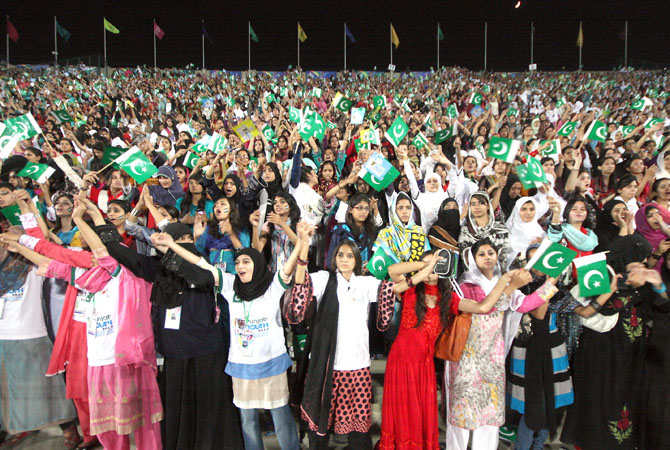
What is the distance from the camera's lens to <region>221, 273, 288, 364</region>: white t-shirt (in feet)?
10.3

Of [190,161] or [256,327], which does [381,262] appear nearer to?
[256,327]

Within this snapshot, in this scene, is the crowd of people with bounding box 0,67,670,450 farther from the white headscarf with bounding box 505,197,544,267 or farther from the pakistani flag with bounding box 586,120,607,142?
the pakistani flag with bounding box 586,120,607,142

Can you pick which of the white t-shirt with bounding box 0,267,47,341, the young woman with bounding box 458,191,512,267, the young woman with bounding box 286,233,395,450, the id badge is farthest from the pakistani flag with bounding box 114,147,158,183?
the young woman with bounding box 458,191,512,267

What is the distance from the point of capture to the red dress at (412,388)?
3.09m

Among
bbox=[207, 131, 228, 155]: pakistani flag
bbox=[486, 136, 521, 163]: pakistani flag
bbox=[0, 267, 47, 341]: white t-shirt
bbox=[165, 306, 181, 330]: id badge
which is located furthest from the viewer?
bbox=[207, 131, 228, 155]: pakistani flag

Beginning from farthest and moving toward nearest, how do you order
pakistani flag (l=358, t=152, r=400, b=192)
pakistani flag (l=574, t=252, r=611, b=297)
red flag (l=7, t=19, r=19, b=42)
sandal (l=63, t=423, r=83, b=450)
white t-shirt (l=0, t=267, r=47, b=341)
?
red flag (l=7, t=19, r=19, b=42) → pakistani flag (l=358, t=152, r=400, b=192) → sandal (l=63, t=423, r=83, b=450) → white t-shirt (l=0, t=267, r=47, b=341) → pakistani flag (l=574, t=252, r=611, b=297)

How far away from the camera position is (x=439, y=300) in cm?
317

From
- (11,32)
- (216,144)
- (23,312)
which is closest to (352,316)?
(23,312)

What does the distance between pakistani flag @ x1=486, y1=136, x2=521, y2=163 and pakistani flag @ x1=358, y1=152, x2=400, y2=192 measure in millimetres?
1001

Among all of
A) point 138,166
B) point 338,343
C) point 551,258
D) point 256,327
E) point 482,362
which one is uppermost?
point 138,166

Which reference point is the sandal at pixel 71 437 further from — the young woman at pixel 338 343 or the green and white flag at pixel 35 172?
the green and white flag at pixel 35 172

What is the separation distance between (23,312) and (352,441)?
285cm

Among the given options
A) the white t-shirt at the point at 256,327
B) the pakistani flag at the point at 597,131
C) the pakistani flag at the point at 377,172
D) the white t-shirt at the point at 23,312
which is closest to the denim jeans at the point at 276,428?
the white t-shirt at the point at 256,327

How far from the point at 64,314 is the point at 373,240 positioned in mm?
2736
